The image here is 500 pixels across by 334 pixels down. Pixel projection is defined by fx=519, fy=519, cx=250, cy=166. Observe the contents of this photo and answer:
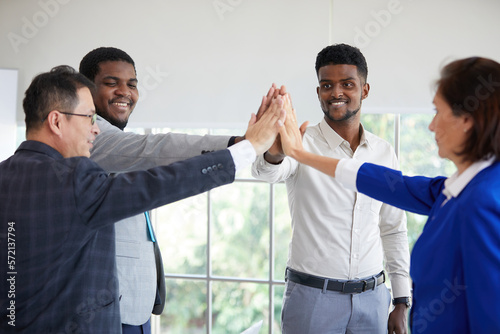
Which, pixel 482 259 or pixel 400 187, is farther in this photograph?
pixel 400 187

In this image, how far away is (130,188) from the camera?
5.06 ft

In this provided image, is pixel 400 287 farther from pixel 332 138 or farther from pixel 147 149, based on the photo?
pixel 147 149

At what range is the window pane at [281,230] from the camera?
414 cm

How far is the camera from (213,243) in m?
4.35

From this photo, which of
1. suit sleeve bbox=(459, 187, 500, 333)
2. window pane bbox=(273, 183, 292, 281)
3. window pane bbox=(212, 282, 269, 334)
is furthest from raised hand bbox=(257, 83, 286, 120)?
window pane bbox=(212, 282, 269, 334)

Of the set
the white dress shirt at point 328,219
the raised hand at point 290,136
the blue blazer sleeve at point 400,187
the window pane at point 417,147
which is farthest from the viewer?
the window pane at point 417,147

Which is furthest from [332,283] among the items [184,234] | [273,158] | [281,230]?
[184,234]

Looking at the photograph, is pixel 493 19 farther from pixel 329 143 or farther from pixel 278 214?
pixel 278 214

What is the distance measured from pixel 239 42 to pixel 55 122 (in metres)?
2.39

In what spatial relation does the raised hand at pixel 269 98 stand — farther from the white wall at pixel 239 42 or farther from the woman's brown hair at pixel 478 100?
the white wall at pixel 239 42

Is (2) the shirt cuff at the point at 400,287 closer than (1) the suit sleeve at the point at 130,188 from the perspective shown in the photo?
No

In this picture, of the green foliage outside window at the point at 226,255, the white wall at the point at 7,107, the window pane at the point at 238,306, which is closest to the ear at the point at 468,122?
the green foliage outside window at the point at 226,255

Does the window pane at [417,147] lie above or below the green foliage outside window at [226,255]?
above

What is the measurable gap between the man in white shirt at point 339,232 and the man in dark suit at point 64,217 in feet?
2.69
